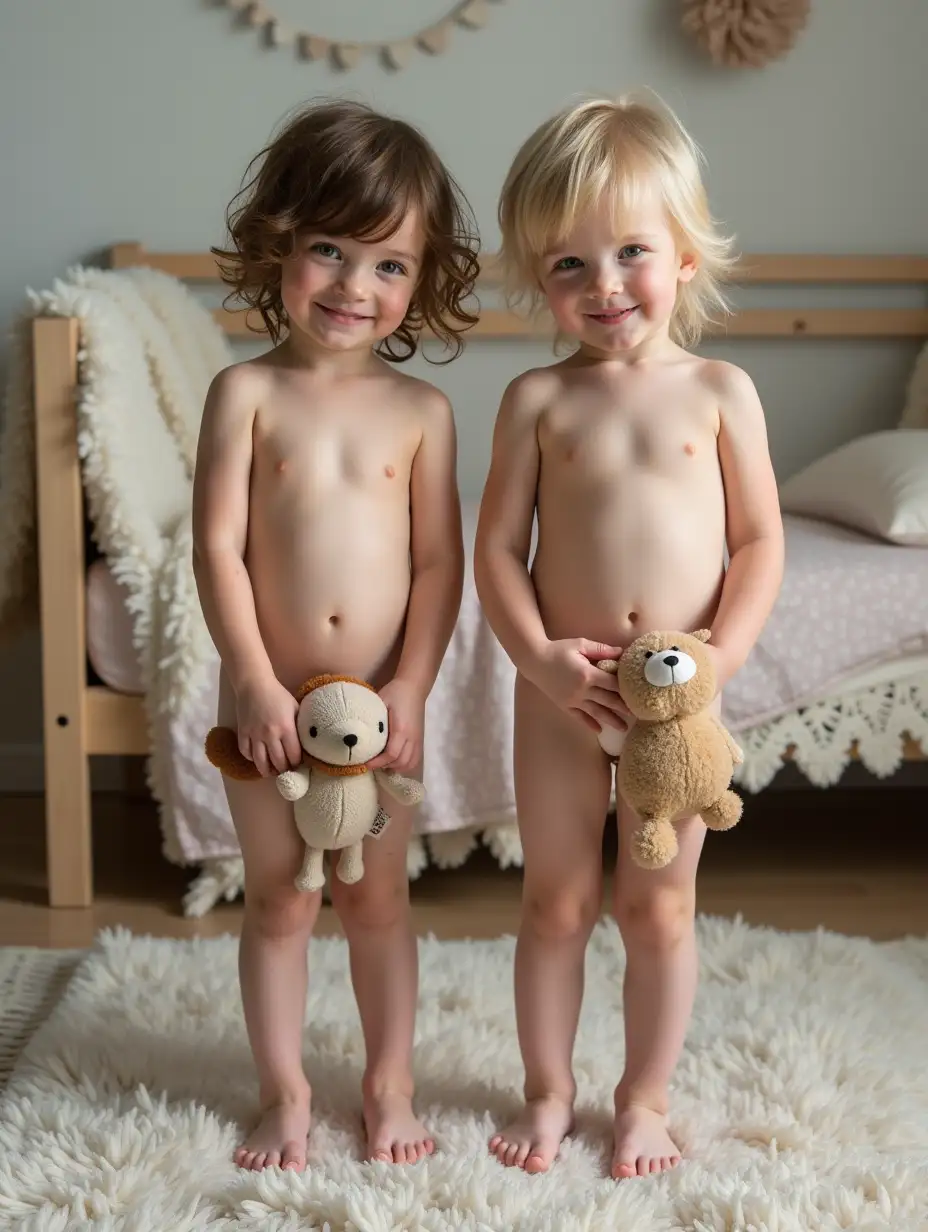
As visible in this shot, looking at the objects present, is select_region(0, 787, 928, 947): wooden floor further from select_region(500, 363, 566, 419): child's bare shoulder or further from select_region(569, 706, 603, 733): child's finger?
select_region(500, 363, 566, 419): child's bare shoulder

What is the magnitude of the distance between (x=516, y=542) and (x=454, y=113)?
1.51 meters

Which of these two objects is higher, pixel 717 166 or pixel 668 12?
pixel 668 12

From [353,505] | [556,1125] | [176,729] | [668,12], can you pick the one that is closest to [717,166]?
[668,12]

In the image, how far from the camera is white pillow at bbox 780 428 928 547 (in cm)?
180

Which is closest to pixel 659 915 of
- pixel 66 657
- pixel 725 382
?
pixel 725 382

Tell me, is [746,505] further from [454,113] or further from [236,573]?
[454,113]

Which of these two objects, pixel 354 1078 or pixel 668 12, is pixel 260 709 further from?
pixel 668 12

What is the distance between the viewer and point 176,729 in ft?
5.57

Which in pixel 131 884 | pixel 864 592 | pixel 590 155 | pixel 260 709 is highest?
pixel 590 155

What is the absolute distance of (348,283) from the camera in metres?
1.05

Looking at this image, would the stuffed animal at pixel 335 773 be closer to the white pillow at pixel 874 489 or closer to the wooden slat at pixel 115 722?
the wooden slat at pixel 115 722

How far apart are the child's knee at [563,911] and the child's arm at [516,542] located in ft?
0.49

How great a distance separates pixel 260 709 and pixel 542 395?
1.05 feet

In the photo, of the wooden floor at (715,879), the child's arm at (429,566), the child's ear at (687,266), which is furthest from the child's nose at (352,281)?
the wooden floor at (715,879)
